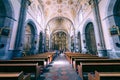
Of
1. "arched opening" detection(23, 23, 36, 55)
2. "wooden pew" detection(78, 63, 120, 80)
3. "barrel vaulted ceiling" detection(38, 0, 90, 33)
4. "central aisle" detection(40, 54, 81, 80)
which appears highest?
"barrel vaulted ceiling" detection(38, 0, 90, 33)

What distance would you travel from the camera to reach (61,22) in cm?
2561

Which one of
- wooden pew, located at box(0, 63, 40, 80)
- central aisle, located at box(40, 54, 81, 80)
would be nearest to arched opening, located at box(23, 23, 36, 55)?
central aisle, located at box(40, 54, 81, 80)

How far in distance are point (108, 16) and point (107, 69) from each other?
214 inches

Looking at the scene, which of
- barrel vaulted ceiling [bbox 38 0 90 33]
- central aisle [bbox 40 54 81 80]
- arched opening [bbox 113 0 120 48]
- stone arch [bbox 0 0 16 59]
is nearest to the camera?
central aisle [bbox 40 54 81 80]

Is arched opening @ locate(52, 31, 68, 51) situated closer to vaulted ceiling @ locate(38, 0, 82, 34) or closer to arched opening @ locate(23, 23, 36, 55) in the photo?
vaulted ceiling @ locate(38, 0, 82, 34)

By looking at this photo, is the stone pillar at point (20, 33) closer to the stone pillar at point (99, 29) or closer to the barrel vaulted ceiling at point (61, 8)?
the barrel vaulted ceiling at point (61, 8)

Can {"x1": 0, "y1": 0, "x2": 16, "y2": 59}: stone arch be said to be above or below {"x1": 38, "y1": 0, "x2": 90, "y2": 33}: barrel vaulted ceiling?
below

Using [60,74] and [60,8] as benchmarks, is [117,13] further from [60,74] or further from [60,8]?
[60,8]

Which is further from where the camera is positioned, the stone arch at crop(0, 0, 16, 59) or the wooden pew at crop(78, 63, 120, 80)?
the stone arch at crop(0, 0, 16, 59)

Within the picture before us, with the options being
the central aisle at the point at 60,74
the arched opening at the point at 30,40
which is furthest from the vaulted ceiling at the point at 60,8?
the central aisle at the point at 60,74

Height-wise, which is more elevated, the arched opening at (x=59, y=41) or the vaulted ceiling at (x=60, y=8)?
the vaulted ceiling at (x=60, y=8)

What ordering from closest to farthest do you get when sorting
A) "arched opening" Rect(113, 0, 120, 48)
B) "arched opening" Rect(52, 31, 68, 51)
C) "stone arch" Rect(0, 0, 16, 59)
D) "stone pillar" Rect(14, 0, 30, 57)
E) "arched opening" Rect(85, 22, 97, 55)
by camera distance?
"stone arch" Rect(0, 0, 16, 59), "arched opening" Rect(113, 0, 120, 48), "stone pillar" Rect(14, 0, 30, 57), "arched opening" Rect(85, 22, 97, 55), "arched opening" Rect(52, 31, 68, 51)

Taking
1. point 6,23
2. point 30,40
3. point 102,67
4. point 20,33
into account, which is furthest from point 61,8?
point 102,67

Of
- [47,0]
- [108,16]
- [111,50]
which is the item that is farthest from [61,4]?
[111,50]
